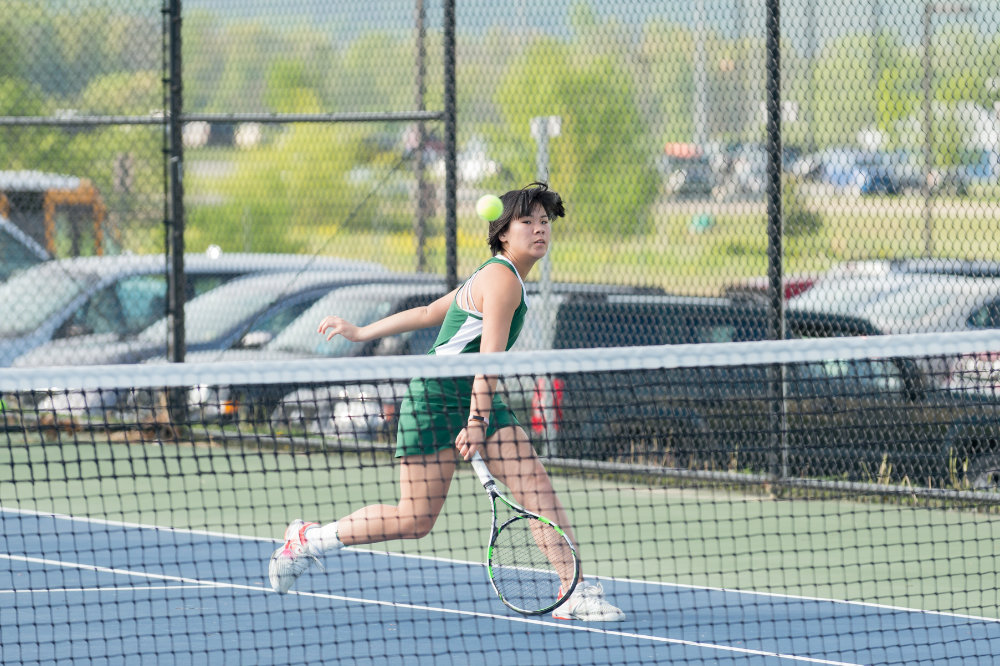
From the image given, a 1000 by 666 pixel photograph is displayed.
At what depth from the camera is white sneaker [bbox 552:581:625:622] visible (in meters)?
5.09

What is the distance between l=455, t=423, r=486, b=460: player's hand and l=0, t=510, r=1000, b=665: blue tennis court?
1.92 feet

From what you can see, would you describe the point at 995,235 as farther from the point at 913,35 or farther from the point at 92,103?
the point at 92,103

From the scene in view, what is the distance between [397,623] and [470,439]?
814 mm

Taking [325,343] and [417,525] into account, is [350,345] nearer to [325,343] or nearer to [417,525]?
[325,343]

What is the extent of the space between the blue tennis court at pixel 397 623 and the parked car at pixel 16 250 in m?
4.95

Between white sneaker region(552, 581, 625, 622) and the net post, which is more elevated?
the net post

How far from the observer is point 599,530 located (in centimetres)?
698

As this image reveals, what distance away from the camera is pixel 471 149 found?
8438 millimetres

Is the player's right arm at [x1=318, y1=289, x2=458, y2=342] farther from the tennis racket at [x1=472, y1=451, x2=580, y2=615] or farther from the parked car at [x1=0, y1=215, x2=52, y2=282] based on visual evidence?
the parked car at [x1=0, y1=215, x2=52, y2=282]

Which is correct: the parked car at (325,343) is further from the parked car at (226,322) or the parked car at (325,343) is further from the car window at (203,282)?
the car window at (203,282)

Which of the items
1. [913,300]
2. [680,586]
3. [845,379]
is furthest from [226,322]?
[680,586]

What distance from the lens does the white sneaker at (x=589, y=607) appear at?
5.09 metres

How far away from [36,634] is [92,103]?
569 cm

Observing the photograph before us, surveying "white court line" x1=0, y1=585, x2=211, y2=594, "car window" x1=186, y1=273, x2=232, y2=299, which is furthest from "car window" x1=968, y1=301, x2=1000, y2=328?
"car window" x1=186, y1=273, x2=232, y2=299
